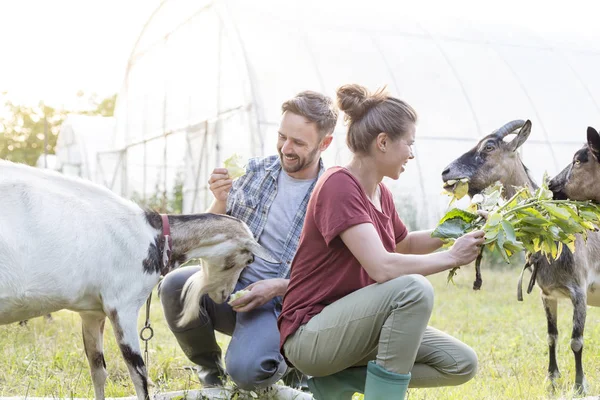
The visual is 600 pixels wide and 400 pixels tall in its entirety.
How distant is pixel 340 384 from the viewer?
3.49 m

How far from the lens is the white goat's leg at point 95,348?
3.80 metres

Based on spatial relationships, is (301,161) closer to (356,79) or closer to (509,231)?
(509,231)

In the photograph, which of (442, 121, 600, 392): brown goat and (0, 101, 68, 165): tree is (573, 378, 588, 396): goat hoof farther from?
(0, 101, 68, 165): tree

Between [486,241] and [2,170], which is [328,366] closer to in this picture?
[486,241]

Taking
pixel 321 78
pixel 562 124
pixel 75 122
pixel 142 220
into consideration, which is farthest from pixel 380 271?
pixel 75 122

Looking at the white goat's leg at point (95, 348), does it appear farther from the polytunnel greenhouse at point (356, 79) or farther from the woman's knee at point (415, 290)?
the polytunnel greenhouse at point (356, 79)

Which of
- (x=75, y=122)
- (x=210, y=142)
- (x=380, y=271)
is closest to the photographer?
(x=380, y=271)

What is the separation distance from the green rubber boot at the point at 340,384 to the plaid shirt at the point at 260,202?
74 cm

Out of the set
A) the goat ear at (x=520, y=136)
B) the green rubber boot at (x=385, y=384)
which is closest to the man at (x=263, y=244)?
the green rubber boot at (x=385, y=384)

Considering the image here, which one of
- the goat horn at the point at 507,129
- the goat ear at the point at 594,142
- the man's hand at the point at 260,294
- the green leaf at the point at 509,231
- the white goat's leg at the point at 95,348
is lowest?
the white goat's leg at the point at 95,348

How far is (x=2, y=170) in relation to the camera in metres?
3.45

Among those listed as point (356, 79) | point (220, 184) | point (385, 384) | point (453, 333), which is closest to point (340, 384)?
point (385, 384)

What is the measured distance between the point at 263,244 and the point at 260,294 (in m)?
0.40

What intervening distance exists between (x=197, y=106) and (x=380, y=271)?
10638 mm
